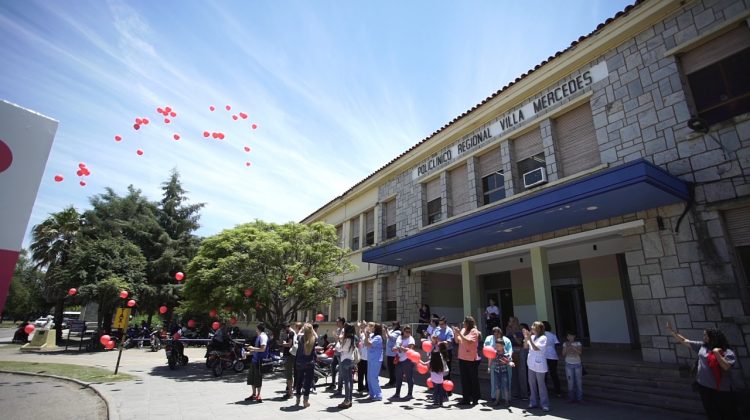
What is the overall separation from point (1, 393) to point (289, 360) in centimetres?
708

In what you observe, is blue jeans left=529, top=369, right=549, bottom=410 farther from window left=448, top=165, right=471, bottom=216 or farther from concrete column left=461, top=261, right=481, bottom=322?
window left=448, top=165, right=471, bottom=216

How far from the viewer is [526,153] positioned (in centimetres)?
1164

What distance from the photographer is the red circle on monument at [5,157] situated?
2.11m

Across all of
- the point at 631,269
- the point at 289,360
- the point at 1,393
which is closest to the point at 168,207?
the point at 1,393

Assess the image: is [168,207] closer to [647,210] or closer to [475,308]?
[475,308]

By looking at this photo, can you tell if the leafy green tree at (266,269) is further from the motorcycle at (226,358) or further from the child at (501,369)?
the child at (501,369)

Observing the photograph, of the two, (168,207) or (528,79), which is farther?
(168,207)

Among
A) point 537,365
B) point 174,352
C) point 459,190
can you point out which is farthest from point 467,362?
point 174,352

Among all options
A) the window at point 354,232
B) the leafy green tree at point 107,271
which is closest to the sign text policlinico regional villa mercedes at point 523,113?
the window at point 354,232

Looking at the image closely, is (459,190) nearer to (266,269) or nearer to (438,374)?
(266,269)

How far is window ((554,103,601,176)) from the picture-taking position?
32.5 ft

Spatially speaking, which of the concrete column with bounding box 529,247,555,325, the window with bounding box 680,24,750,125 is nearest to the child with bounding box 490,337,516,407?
the concrete column with bounding box 529,247,555,325

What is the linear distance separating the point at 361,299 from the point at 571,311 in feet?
29.6

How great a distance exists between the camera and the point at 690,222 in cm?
753
